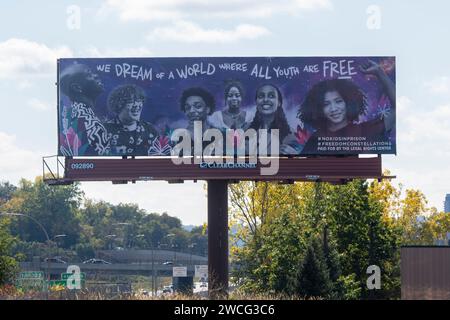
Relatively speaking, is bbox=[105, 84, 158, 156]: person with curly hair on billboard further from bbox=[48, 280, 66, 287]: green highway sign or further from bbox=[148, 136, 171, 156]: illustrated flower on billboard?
bbox=[48, 280, 66, 287]: green highway sign

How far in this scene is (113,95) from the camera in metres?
53.6

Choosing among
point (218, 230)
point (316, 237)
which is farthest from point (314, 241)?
point (218, 230)

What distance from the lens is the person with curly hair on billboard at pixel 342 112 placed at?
5284 cm

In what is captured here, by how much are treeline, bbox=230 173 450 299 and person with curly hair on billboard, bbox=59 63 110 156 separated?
58.2ft

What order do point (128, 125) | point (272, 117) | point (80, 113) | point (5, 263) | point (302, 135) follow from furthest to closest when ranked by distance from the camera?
point (5, 263) < point (80, 113) < point (128, 125) < point (272, 117) < point (302, 135)

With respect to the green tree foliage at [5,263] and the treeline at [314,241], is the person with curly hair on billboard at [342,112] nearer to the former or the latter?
the treeline at [314,241]

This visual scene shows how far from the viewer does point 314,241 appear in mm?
70125

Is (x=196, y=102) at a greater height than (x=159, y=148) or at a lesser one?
greater

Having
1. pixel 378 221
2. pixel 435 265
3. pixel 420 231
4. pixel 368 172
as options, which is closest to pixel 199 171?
pixel 368 172

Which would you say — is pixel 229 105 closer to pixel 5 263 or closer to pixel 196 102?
pixel 196 102

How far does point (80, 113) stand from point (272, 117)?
30.7 ft

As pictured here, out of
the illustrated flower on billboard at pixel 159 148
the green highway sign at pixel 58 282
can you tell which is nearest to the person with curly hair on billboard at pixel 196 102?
the illustrated flower on billboard at pixel 159 148
